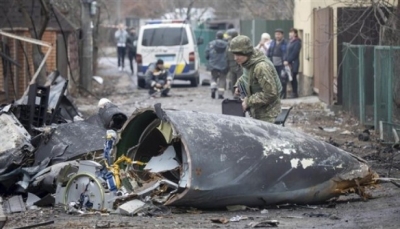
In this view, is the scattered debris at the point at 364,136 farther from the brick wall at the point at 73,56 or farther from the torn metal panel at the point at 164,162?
the brick wall at the point at 73,56

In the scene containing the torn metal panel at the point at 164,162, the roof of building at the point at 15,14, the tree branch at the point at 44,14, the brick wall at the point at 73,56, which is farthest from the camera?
the brick wall at the point at 73,56

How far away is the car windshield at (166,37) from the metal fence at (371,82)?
1225cm

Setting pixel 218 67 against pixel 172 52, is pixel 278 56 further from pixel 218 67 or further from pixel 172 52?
pixel 172 52

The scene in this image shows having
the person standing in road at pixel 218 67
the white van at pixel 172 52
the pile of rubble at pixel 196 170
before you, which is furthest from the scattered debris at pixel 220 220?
the white van at pixel 172 52

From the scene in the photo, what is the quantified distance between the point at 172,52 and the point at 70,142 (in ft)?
67.9

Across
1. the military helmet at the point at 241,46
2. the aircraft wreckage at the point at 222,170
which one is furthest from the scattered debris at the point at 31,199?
the military helmet at the point at 241,46

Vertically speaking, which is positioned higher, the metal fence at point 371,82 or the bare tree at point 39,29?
the bare tree at point 39,29

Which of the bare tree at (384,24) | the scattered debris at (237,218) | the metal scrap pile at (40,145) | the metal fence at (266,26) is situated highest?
the bare tree at (384,24)

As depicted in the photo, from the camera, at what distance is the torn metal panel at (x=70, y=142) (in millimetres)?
11665

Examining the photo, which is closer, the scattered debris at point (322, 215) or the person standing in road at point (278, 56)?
the scattered debris at point (322, 215)

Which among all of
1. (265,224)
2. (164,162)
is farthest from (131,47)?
(265,224)

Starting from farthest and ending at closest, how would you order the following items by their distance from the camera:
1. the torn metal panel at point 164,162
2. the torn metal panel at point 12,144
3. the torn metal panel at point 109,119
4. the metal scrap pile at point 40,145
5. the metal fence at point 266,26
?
the metal fence at point 266,26, the torn metal panel at point 109,119, the torn metal panel at point 12,144, the metal scrap pile at point 40,145, the torn metal panel at point 164,162

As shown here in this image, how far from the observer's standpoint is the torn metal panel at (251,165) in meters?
9.29

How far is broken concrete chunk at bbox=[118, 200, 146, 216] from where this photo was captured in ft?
30.7
